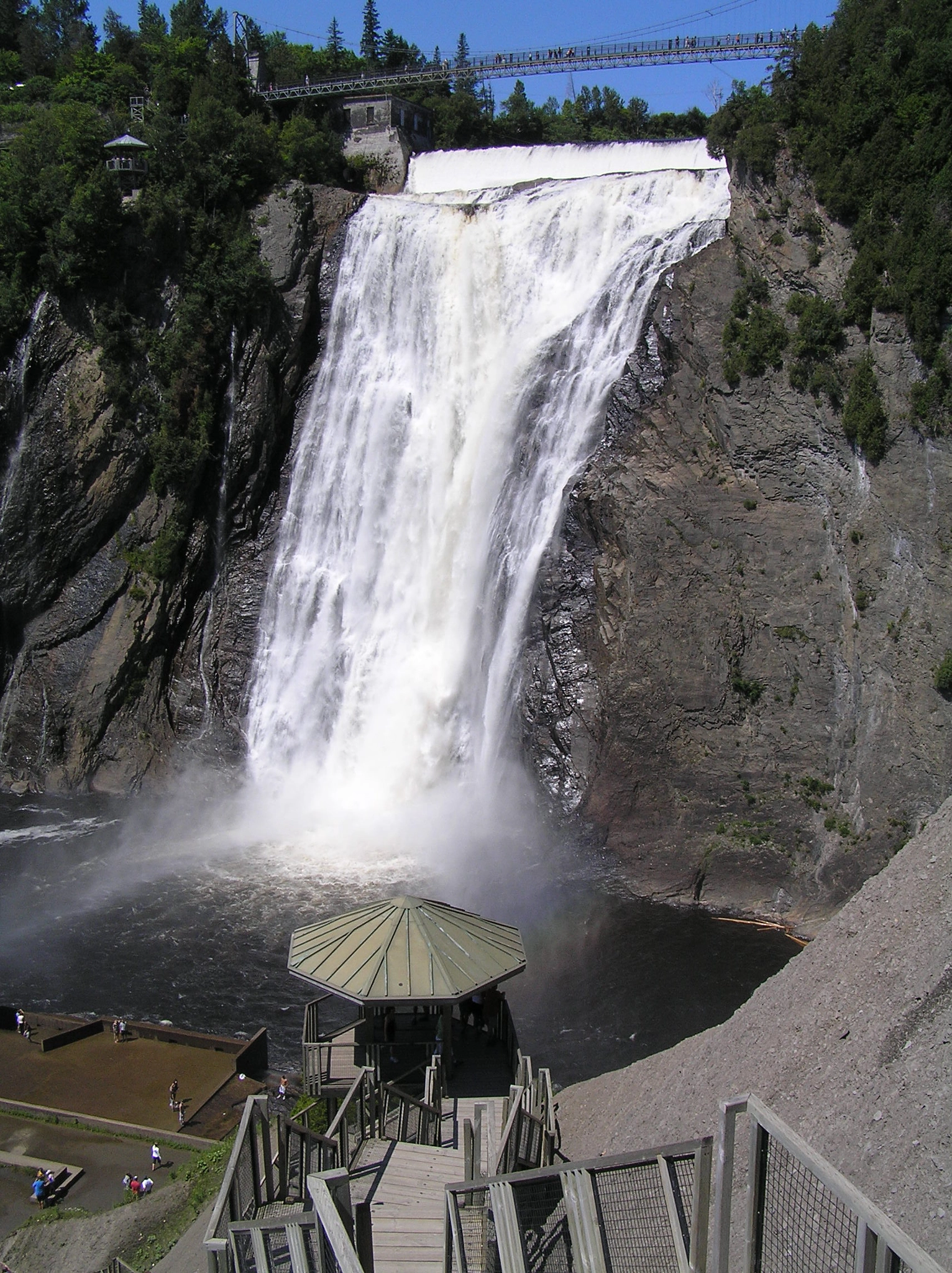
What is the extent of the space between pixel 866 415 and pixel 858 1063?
1927cm

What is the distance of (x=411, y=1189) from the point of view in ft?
33.8

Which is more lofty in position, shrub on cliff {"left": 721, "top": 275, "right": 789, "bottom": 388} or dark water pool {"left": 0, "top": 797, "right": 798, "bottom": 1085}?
shrub on cliff {"left": 721, "top": 275, "right": 789, "bottom": 388}

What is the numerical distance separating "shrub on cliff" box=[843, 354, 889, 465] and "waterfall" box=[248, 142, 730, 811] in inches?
256

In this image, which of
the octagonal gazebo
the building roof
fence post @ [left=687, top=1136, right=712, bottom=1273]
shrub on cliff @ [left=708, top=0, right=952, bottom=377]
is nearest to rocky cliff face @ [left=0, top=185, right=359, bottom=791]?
the building roof

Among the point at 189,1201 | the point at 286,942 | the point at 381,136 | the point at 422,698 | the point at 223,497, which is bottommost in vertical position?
the point at 189,1201

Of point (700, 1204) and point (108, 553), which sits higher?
point (108, 553)

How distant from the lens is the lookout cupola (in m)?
40.3

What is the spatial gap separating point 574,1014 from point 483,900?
504 cm

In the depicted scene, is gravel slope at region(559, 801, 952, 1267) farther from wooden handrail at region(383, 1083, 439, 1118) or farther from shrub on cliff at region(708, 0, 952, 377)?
shrub on cliff at region(708, 0, 952, 377)

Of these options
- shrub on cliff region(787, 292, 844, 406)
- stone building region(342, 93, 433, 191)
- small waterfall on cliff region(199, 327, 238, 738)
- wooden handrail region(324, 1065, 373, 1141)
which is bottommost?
wooden handrail region(324, 1065, 373, 1141)

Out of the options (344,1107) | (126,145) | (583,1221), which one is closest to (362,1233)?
(583,1221)

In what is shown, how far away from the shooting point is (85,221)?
3762 cm

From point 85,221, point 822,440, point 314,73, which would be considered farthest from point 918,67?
point 314,73

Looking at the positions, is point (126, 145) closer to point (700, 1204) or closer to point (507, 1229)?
point (507, 1229)
